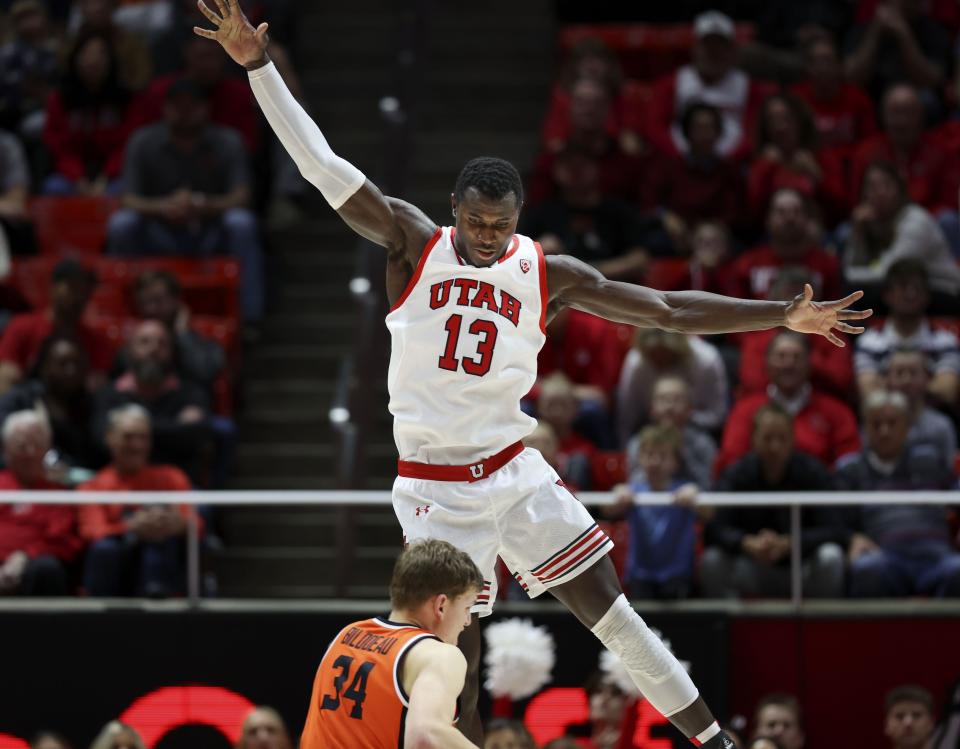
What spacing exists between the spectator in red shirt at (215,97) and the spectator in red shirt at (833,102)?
3.59 metres

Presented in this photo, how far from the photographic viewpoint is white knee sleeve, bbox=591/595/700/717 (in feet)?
19.8

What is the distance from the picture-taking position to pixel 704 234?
1063cm

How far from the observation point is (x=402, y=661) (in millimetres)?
5121

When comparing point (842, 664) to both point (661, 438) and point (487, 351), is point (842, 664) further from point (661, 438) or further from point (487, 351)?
point (487, 351)

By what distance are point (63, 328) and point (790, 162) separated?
14.7 feet

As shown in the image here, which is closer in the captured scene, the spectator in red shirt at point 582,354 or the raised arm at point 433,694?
the raised arm at point 433,694

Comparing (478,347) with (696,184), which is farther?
(696,184)

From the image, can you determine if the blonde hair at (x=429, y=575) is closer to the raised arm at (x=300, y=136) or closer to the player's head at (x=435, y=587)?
the player's head at (x=435, y=587)

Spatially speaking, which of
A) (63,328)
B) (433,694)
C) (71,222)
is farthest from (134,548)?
(433,694)

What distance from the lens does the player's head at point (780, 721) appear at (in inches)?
316

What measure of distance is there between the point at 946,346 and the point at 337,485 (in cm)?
343

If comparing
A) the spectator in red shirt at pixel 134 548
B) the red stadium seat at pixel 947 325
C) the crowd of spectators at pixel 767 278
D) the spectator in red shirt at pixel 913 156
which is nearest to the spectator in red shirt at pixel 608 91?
the crowd of spectators at pixel 767 278

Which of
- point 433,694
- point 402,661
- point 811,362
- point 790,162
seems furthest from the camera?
point 790,162

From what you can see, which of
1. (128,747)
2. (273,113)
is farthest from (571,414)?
(273,113)
